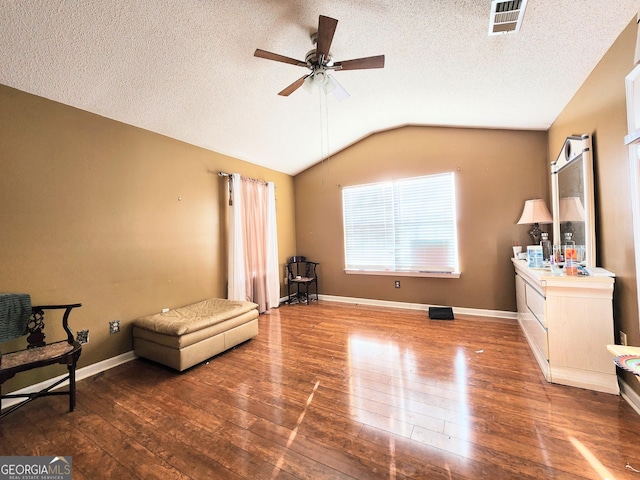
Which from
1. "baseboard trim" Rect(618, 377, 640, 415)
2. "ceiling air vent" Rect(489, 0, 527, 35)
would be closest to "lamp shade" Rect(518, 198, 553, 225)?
"baseboard trim" Rect(618, 377, 640, 415)

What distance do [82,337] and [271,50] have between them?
10.9 feet

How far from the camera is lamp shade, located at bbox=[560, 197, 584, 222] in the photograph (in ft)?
7.85

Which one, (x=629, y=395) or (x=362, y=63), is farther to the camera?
(x=362, y=63)

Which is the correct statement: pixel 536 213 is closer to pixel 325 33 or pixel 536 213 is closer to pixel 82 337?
pixel 325 33

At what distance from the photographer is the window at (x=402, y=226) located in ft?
13.3

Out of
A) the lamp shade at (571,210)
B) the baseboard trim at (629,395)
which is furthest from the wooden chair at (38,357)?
the lamp shade at (571,210)

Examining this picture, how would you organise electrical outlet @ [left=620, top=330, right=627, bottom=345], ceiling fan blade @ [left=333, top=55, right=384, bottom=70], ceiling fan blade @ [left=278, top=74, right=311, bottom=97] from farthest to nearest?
ceiling fan blade @ [left=278, top=74, right=311, bottom=97] < ceiling fan blade @ [left=333, top=55, right=384, bottom=70] < electrical outlet @ [left=620, top=330, right=627, bottom=345]

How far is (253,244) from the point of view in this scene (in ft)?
14.0

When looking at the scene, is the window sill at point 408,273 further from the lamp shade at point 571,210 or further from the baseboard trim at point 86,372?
the baseboard trim at point 86,372

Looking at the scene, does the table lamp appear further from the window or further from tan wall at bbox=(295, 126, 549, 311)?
the window

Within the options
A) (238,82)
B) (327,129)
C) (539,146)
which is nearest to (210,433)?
(238,82)

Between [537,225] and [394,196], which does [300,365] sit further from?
[537,225]

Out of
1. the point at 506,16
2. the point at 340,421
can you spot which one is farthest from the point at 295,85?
the point at 340,421

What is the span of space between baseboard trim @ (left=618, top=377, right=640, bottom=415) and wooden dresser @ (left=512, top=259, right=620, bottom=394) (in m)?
0.04
